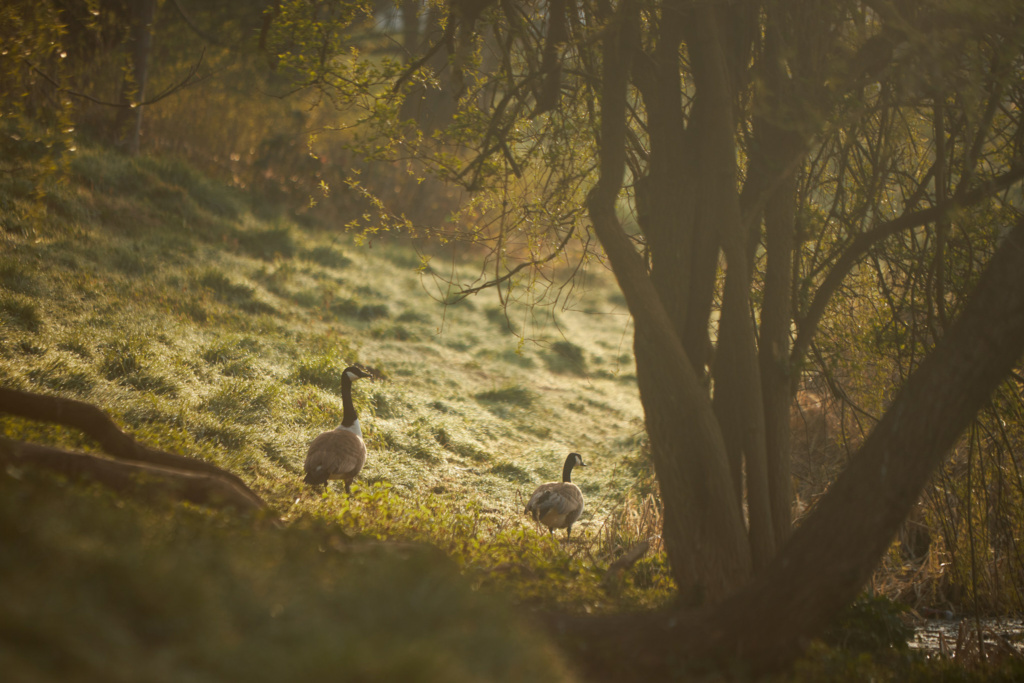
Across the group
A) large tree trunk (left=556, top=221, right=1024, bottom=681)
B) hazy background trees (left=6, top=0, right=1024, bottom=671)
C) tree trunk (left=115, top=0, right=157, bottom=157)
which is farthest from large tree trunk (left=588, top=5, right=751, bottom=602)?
tree trunk (left=115, top=0, right=157, bottom=157)

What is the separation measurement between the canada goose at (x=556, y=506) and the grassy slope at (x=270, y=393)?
13.9 inches

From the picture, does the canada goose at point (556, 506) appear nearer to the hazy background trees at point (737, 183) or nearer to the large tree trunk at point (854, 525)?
the hazy background trees at point (737, 183)

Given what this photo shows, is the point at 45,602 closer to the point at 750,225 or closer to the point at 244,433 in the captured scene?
the point at 750,225

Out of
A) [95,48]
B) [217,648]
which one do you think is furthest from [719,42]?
[95,48]

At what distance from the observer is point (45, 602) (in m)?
2.54

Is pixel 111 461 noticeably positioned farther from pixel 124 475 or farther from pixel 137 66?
pixel 137 66

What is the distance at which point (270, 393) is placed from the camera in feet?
32.7

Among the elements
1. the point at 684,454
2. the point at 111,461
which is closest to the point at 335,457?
the point at 111,461

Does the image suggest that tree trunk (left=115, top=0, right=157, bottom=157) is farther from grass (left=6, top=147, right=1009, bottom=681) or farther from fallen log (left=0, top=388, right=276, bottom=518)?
fallen log (left=0, top=388, right=276, bottom=518)

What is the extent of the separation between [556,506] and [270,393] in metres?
4.40

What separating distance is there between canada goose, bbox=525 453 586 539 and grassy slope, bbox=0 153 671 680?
0.35 metres

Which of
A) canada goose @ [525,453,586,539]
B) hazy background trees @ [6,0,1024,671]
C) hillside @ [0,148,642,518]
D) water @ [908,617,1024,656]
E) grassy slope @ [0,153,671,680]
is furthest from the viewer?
hillside @ [0,148,642,518]

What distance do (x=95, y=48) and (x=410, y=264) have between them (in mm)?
10144

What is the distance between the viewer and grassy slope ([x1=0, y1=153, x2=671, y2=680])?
11.2ft
